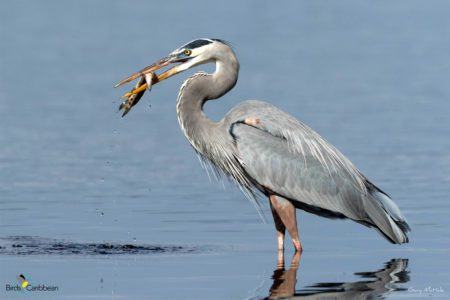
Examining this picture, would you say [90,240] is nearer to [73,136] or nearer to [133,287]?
[133,287]

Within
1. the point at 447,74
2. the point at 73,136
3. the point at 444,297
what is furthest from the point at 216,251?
the point at 447,74

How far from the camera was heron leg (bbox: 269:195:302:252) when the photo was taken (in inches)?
488

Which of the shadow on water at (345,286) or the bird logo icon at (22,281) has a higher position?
the bird logo icon at (22,281)

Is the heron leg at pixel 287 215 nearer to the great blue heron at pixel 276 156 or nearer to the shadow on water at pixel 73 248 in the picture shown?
the great blue heron at pixel 276 156

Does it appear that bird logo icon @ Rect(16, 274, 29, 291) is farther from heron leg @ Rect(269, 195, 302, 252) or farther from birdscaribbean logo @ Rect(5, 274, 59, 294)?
heron leg @ Rect(269, 195, 302, 252)

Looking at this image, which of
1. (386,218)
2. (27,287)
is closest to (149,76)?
(386,218)

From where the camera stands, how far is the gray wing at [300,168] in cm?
1260

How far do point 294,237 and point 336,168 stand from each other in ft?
3.12

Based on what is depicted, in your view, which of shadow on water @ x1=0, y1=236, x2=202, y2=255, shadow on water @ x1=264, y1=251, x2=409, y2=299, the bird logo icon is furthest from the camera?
shadow on water @ x1=0, y1=236, x2=202, y2=255

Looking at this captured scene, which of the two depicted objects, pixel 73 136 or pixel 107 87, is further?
pixel 107 87

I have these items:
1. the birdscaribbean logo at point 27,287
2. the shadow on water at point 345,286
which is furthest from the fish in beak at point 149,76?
the birdscaribbean logo at point 27,287

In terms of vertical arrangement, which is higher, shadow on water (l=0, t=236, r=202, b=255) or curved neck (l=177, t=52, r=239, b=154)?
curved neck (l=177, t=52, r=239, b=154)

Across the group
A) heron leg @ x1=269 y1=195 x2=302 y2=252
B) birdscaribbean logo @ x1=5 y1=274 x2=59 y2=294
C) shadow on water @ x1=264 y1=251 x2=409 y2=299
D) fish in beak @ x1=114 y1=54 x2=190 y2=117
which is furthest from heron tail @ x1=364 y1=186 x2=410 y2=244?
birdscaribbean logo @ x1=5 y1=274 x2=59 y2=294

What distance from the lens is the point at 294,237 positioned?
12398 mm
